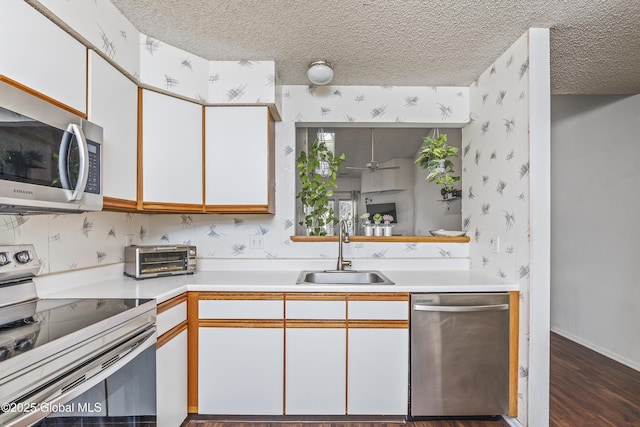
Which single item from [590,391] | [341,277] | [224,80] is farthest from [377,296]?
[590,391]

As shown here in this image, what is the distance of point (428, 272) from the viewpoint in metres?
2.44

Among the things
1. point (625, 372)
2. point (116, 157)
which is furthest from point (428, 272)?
point (116, 157)

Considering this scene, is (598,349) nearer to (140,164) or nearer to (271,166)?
(271,166)

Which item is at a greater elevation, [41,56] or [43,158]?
[41,56]

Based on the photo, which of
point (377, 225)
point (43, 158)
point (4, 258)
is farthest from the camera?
point (377, 225)

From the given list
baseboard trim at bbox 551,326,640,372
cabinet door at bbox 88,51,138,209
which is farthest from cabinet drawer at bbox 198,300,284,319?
baseboard trim at bbox 551,326,640,372

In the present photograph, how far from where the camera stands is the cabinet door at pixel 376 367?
1.94 meters

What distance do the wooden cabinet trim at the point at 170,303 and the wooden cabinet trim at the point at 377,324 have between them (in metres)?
0.95

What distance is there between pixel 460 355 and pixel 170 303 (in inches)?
64.1

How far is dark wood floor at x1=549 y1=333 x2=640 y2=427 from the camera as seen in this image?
2043 millimetres

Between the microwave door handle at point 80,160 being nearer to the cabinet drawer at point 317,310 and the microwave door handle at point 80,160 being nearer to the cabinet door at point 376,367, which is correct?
the cabinet drawer at point 317,310

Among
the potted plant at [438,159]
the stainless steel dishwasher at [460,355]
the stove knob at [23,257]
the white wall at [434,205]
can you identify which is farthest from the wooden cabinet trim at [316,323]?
the potted plant at [438,159]

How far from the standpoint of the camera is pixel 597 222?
3.08 metres

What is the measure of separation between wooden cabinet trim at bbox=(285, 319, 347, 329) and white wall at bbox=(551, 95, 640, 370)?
256cm
